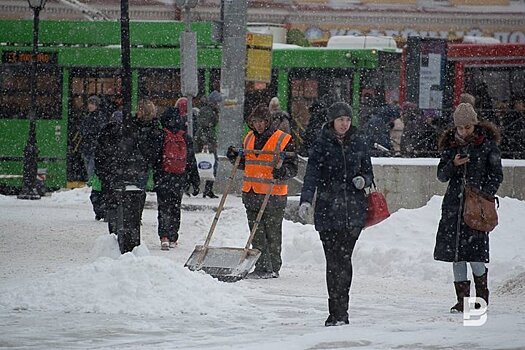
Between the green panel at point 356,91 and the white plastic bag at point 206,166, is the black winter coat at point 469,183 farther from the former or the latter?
the green panel at point 356,91

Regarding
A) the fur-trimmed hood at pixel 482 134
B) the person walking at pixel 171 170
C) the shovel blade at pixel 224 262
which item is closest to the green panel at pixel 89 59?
the person walking at pixel 171 170

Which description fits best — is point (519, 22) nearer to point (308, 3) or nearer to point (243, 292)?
point (308, 3)

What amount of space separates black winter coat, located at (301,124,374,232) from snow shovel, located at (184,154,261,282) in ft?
9.70

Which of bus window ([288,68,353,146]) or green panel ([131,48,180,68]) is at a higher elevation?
green panel ([131,48,180,68])

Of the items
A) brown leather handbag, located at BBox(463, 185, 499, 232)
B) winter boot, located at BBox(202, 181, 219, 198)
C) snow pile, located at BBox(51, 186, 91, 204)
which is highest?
brown leather handbag, located at BBox(463, 185, 499, 232)

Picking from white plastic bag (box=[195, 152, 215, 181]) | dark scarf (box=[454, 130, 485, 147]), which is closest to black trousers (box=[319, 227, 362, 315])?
dark scarf (box=[454, 130, 485, 147])

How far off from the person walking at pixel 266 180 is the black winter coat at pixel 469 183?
9.16ft

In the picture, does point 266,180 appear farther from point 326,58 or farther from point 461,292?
point 326,58

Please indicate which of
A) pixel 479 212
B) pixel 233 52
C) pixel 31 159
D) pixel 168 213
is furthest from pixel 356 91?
pixel 479 212

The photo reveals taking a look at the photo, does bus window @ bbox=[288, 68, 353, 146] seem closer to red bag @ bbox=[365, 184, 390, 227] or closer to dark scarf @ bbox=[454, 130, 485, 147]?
dark scarf @ bbox=[454, 130, 485, 147]

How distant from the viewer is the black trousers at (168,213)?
52.6 ft

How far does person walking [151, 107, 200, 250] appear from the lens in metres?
15.9

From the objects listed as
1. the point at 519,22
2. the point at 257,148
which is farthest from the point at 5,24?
the point at 519,22

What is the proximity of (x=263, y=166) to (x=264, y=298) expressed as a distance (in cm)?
222
